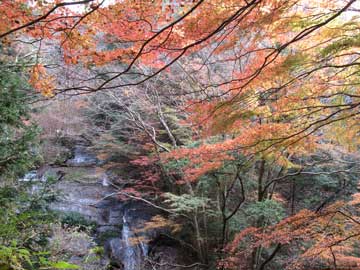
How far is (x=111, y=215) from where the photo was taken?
12.7 metres

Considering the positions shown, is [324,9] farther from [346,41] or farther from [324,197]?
[324,197]

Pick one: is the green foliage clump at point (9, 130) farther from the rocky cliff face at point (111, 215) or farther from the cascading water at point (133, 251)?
the cascading water at point (133, 251)

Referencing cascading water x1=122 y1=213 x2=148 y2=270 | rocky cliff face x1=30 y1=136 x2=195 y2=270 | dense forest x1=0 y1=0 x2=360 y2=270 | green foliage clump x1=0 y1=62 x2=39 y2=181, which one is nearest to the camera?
dense forest x1=0 y1=0 x2=360 y2=270

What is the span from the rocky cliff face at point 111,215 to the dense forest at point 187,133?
0.07 meters

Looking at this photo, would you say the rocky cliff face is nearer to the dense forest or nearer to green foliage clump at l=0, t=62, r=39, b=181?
the dense forest

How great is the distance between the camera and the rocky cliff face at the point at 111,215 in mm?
10109

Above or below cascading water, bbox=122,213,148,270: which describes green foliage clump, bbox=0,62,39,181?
above

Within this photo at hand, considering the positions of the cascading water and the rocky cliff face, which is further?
the rocky cliff face

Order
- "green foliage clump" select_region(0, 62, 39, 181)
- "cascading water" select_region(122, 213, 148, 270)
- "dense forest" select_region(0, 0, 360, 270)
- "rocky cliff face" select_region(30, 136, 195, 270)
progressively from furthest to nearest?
1. "rocky cliff face" select_region(30, 136, 195, 270)
2. "cascading water" select_region(122, 213, 148, 270)
3. "green foliage clump" select_region(0, 62, 39, 181)
4. "dense forest" select_region(0, 0, 360, 270)

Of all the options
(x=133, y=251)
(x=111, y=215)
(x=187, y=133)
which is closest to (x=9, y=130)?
(x=187, y=133)

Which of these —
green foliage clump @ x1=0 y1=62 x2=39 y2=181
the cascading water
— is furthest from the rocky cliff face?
green foliage clump @ x1=0 y1=62 x2=39 y2=181

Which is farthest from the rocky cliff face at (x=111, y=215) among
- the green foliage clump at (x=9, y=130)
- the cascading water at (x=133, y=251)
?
the green foliage clump at (x=9, y=130)

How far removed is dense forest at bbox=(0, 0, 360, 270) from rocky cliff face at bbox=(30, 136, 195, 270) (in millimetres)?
66

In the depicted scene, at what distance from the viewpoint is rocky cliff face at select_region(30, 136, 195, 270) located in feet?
33.2
